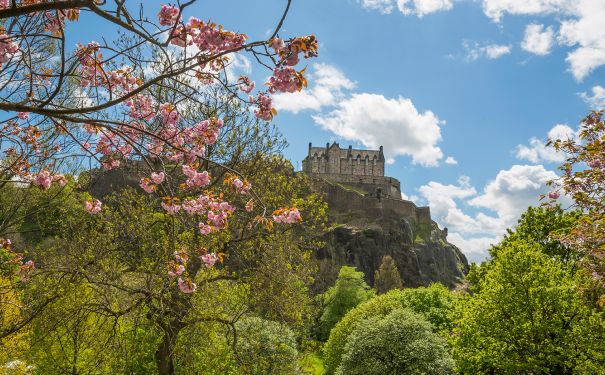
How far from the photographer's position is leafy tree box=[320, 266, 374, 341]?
41.6 metres

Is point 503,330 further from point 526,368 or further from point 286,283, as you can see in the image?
point 286,283

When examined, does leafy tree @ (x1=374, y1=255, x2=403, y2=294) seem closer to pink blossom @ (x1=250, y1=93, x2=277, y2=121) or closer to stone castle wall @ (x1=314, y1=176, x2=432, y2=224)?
stone castle wall @ (x1=314, y1=176, x2=432, y2=224)

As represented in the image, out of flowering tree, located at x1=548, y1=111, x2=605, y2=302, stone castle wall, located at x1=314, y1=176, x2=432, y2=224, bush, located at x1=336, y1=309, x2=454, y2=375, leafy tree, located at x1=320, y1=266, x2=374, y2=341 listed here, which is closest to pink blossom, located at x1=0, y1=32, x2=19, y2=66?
flowering tree, located at x1=548, y1=111, x2=605, y2=302

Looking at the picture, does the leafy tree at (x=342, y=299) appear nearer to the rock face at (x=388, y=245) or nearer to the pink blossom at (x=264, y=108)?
the rock face at (x=388, y=245)

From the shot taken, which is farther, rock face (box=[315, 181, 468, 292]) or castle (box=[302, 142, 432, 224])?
castle (box=[302, 142, 432, 224])

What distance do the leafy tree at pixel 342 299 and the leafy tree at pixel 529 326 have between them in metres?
22.6

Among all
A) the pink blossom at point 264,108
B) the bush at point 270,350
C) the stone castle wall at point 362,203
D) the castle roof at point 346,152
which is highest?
the castle roof at point 346,152

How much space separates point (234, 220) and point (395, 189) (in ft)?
278

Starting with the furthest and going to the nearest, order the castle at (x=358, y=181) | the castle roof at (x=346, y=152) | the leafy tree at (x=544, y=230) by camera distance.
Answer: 1. the castle roof at (x=346, y=152)
2. the castle at (x=358, y=181)
3. the leafy tree at (x=544, y=230)

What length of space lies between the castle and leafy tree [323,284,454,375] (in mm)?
45345

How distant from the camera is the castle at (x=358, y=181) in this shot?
250ft

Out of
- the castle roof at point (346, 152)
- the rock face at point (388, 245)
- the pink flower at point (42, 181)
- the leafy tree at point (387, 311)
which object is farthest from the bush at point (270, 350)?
the castle roof at point (346, 152)

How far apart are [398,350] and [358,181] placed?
7956 centimetres

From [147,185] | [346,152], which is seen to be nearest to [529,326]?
[147,185]
